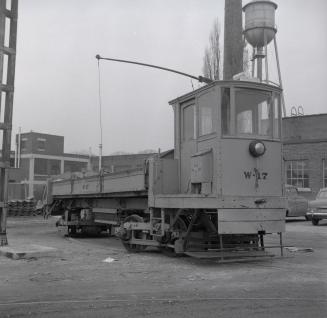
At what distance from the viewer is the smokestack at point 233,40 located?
15172mm

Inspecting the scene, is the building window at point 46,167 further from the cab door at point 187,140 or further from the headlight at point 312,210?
the cab door at point 187,140

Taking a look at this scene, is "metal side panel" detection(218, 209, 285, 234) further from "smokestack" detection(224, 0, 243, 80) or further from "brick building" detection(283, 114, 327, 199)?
"brick building" detection(283, 114, 327, 199)

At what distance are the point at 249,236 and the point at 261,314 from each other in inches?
179

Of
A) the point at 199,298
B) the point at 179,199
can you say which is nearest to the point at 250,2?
the point at 179,199

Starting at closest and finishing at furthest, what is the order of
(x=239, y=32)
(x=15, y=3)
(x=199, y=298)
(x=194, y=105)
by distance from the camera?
(x=199, y=298), (x=194, y=105), (x=15, y=3), (x=239, y=32)

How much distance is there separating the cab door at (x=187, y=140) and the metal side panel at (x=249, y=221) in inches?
62.9

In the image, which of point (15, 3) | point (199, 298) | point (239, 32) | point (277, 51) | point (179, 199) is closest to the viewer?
point (199, 298)

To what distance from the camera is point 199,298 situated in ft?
20.8

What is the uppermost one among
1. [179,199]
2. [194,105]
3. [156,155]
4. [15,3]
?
[15,3]

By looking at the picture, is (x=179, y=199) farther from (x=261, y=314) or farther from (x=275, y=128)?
(x=261, y=314)

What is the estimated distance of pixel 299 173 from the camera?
97.5 ft

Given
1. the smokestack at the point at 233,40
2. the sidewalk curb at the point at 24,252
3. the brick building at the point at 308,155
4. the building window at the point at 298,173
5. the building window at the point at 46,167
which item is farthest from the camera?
the building window at the point at 46,167

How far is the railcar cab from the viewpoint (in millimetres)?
9133

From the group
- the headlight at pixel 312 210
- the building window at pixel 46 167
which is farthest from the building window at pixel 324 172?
the building window at pixel 46 167
